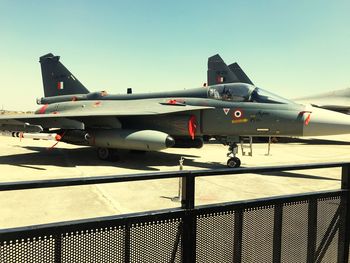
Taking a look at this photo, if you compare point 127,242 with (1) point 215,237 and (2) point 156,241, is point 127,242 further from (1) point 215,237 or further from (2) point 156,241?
(1) point 215,237

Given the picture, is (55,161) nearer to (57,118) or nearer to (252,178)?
(57,118)

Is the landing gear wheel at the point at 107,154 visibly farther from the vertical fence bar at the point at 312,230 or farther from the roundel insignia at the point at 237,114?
the vertical fence bar at the point at 312,230

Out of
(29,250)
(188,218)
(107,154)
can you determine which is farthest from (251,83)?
(29,250)

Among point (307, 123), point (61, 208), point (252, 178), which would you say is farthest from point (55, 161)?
point (307, 123)

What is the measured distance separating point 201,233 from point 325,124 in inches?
362

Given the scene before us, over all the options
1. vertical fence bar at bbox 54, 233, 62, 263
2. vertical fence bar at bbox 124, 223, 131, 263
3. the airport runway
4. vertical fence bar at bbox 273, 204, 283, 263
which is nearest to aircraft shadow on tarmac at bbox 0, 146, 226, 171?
the airport runway

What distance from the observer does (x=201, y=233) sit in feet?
7.81

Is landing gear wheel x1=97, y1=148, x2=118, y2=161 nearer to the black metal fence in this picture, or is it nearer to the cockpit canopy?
the cockpit canopy

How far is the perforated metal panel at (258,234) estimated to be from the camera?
8.55 feet

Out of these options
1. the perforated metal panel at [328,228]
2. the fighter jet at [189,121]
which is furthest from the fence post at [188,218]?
the fighter jet at [189,121]

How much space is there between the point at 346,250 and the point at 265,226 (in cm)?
120

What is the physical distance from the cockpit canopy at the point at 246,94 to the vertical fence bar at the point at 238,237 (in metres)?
9.09

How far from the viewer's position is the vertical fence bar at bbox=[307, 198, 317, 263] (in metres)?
2.96

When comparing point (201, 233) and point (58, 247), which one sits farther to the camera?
point (201, 233)
